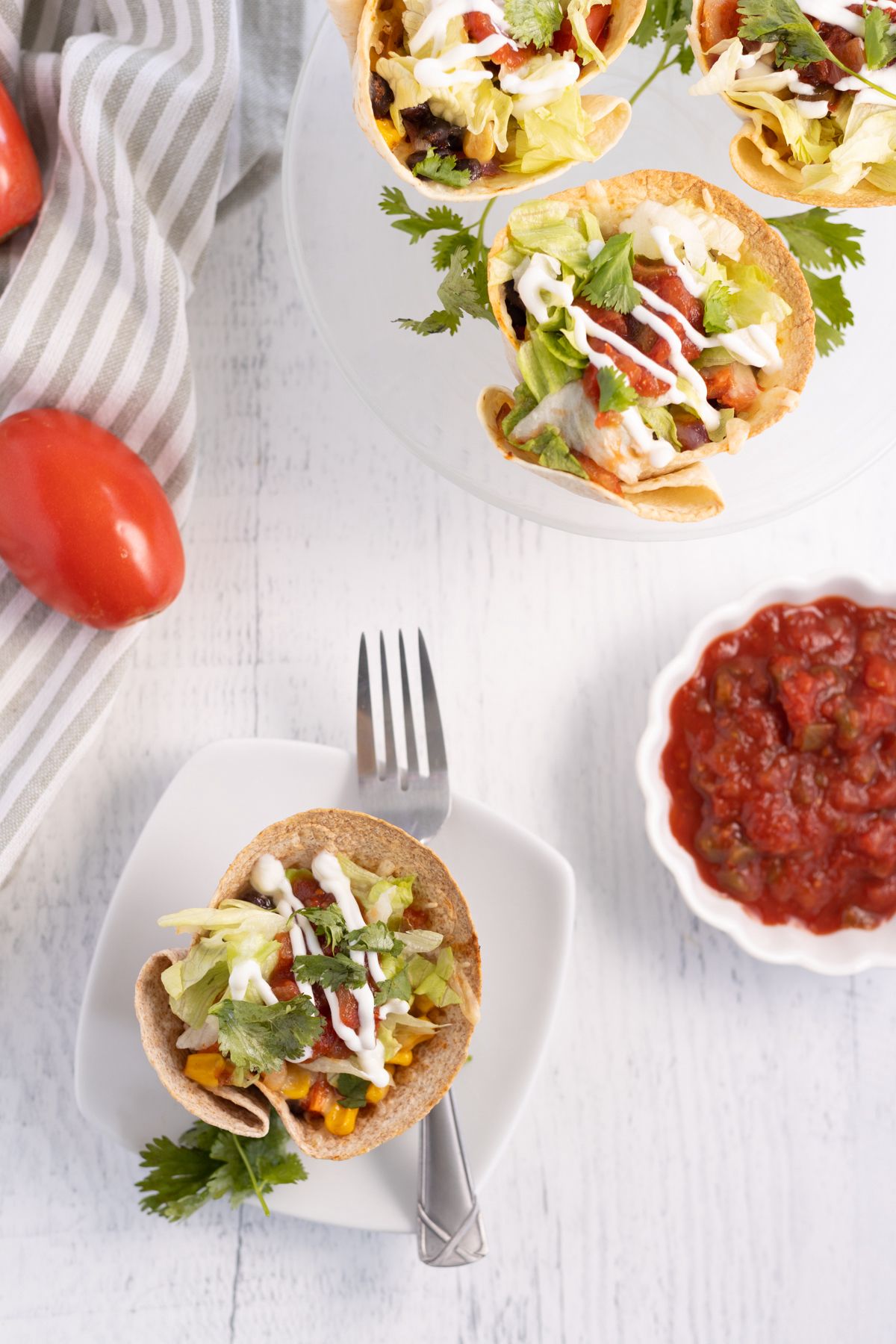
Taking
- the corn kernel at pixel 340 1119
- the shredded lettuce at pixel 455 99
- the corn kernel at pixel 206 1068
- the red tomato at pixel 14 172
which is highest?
the shredded lettuce at pixel 455 99

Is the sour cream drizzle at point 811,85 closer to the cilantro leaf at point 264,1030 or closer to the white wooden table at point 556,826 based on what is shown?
the white wooden table at point 556,826

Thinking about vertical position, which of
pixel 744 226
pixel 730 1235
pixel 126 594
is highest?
pixel 744 226

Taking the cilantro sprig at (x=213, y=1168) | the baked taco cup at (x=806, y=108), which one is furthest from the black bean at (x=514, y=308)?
the cilantro sprig at (x=213, y=1168)

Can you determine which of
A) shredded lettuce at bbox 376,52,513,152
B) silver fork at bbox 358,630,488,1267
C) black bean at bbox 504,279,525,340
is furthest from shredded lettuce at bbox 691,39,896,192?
silver fork at bbox 358,630,488,1267

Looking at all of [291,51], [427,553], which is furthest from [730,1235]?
[291,51]

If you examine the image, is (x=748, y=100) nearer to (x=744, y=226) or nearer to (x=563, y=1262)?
(x=744, y=226)

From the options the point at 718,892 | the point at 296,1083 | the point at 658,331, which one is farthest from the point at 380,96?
the point at 296,1083
